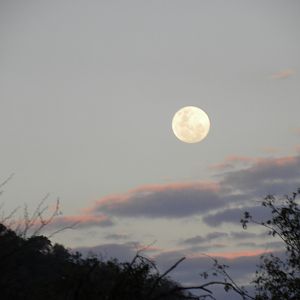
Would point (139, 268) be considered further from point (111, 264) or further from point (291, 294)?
point (291, 294)

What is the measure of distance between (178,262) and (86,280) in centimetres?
124

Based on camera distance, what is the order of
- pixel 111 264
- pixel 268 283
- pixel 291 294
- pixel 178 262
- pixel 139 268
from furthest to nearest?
pixel 268 283, pixel 291 294, pixel 111 264, pixel 139 268, pixel 178 262

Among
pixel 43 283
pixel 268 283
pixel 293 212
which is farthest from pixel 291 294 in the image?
pixel 43 283

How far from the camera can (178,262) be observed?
729cm

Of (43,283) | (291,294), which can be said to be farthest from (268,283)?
(43,283)

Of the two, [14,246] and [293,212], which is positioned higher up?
[293,212]

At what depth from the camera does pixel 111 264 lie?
8.77 metres

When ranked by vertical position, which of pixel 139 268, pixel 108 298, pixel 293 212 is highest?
pixel 293 212

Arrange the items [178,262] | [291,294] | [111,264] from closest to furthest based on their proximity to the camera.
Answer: [178,262], [111,264], [291,294]

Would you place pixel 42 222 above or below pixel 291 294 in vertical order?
below

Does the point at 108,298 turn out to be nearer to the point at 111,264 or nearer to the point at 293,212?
the point at 111,264

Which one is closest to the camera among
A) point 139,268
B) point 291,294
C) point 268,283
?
point 139,268

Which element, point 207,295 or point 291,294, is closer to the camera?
point 207,295

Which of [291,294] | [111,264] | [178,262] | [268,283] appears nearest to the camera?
[178,262]
